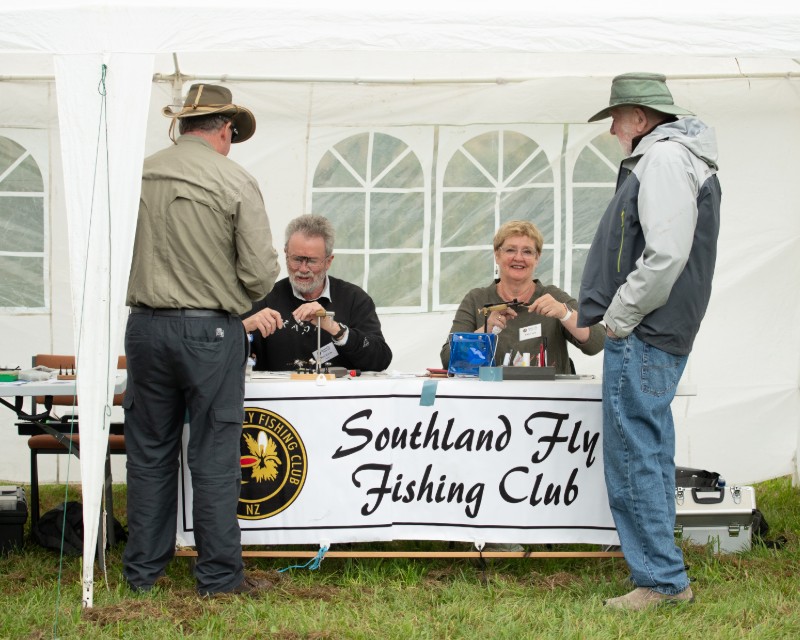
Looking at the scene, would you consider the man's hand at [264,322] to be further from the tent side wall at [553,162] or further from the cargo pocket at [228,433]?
the tent side wall at [553,162]

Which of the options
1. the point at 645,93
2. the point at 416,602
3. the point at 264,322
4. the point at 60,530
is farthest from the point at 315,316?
the point at 645,93

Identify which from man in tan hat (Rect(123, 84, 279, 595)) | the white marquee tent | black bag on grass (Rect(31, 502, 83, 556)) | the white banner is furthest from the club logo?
the white marquee tent

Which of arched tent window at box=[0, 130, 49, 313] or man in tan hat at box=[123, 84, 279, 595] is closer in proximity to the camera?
man in tan hat at box=[123, 84, 279, 595]

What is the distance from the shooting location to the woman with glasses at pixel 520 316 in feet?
15.2

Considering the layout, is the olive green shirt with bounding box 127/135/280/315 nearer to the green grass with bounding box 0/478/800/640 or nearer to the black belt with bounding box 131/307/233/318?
the black belt with bounding box 131/307/233/318

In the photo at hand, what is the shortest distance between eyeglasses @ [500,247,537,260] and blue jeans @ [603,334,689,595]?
3.67ft

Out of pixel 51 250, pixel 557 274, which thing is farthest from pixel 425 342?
pixel 51 250

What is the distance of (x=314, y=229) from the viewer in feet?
15.8

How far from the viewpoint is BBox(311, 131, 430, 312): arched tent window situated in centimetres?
595

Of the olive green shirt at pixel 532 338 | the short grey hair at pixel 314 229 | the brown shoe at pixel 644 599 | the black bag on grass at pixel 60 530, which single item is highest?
the short grey hair at pixel 314 229

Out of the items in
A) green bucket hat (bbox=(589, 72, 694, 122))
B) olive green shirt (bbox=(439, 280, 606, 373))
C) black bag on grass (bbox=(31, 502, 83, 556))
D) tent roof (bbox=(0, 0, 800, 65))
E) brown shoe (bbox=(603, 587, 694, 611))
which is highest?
tent roof (bbox=(0, 0, 800, 65))

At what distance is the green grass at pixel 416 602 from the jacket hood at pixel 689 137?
1546mm

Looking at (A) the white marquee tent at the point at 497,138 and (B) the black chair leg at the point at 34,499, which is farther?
(A) the white marquee tent at the point at 497,138

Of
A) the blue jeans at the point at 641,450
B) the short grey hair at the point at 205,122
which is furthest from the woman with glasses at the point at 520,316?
the short grey hair at the point at 205,122
